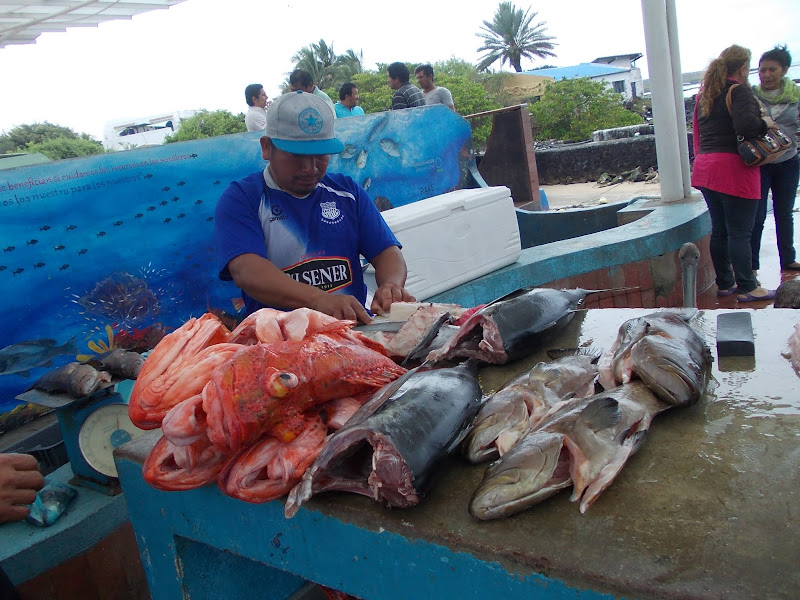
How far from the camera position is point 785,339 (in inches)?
87.1

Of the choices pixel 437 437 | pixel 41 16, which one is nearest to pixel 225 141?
pixel 437 437

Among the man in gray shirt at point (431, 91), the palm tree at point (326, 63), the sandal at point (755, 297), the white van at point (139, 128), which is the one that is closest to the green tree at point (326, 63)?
the palm tree at point (326, 63)

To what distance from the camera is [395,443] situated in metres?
1.48

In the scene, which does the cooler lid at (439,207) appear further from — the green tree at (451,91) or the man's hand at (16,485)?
the green tree at (451,91)

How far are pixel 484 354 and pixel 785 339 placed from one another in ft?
3.64

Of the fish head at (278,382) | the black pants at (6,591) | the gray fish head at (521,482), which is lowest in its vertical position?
the black pants at (6,591)

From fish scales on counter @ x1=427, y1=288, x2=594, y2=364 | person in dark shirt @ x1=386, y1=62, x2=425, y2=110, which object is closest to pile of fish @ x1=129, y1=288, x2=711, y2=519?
fish scales on counter @ x1=427, y1=288, x2=594, y2=364

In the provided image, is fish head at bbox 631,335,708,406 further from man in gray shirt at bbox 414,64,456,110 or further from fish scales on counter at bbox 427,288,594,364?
man in gray shirt at bbox 414,64,456,110

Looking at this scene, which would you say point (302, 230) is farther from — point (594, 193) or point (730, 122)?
point (594, 193)

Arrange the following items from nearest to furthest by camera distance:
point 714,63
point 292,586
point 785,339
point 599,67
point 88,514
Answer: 1. point 785,339
2. point 292,586
3. point 88,514
4. point 714,63
5. point 599,67

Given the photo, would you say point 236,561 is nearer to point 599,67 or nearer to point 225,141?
point 225,141

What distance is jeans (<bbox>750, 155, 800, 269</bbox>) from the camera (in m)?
6.27

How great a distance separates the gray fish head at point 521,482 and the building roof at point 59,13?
10.6 m

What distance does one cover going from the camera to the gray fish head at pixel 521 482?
143 cm
